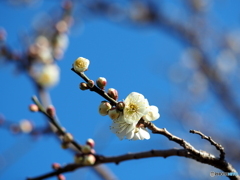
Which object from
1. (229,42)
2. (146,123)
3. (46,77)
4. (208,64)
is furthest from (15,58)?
(229,42)

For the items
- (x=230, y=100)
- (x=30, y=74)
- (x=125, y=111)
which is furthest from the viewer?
(x=230, y=100)

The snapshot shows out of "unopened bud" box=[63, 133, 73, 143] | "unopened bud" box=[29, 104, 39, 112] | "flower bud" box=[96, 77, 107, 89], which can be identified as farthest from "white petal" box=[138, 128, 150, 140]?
"unopened bud" box=[29, 104, 39, 112]

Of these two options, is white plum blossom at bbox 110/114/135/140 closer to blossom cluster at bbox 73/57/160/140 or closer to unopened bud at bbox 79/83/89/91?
blossom cluster at bbox 73/57/160/140

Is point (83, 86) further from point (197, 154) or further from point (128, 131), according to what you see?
point (197, 154)

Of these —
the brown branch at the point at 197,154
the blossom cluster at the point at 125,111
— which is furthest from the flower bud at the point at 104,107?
the brown branch at the point at 197,154

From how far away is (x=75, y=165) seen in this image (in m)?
1.56

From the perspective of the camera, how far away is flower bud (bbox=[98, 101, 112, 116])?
1170mm

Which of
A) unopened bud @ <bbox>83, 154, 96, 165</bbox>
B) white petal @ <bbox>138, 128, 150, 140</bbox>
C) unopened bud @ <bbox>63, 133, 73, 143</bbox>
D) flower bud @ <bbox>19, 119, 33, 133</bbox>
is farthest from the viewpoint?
flower bud @ <bbox>19, 119, 33, 133</bbox>

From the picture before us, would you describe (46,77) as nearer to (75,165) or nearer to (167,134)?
(75,165)

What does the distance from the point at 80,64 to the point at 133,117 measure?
0.93 ft

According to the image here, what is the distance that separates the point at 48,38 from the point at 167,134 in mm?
3441

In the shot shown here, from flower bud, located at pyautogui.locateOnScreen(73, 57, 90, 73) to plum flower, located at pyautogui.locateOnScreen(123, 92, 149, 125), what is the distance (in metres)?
0.21

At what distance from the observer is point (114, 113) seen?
3.78 ft

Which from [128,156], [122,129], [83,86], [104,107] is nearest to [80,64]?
[83,86]
